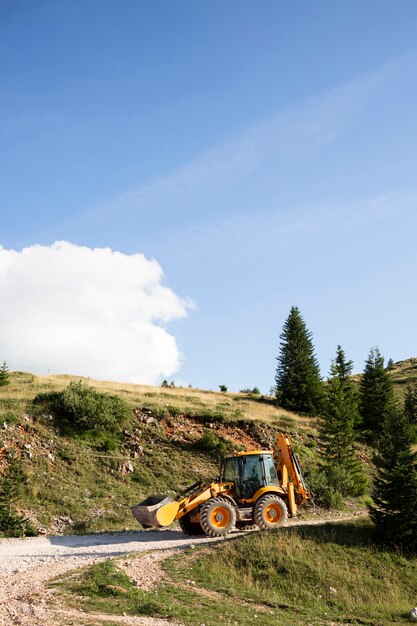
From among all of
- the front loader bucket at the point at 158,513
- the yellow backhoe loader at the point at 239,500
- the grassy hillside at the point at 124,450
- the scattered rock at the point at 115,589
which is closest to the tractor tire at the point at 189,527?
the yellow backhoe loader at the point at 239,500

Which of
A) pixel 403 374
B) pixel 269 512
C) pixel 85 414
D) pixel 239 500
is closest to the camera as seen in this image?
pixel 269 512

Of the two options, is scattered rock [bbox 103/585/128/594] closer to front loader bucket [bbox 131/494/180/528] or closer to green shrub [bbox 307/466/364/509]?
front loader bucket [bbox 131/494/180/528]

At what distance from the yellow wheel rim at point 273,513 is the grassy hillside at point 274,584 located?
6.01 feet

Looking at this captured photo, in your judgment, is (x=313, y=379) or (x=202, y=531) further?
(x=313, y=379)

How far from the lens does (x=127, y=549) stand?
55.7 feet

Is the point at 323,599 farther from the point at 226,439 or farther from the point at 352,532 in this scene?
the point at 226,439

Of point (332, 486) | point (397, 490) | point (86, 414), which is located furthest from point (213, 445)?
point (397, 490)

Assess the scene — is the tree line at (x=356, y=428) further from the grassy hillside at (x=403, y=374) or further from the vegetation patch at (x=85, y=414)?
the grassy hillside at (x=403, y=374)

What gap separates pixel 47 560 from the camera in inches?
594

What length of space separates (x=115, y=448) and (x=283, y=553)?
1822 cm

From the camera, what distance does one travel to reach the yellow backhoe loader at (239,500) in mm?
18062

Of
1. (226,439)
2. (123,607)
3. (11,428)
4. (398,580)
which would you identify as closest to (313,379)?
(226,439)

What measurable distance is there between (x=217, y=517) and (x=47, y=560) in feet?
18.5

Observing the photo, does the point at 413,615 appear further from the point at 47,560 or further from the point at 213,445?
the point at 213,445
